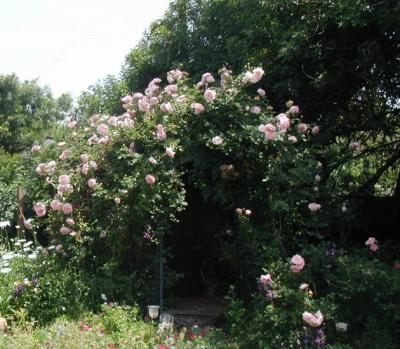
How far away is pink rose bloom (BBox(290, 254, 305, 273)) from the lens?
378 cm

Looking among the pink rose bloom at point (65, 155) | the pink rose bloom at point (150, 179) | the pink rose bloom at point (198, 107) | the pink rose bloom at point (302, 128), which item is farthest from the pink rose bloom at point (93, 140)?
the pink rose bloom at point (302, 128)

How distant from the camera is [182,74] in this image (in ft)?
18.3

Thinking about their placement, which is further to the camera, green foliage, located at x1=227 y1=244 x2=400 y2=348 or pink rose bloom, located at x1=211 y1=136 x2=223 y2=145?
pink rose bloom, located at x1=211 y1=136 x2=223 y2=145

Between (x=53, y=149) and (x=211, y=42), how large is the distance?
3039mm

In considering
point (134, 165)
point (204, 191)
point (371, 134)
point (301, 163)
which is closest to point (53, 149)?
point (134, 165)

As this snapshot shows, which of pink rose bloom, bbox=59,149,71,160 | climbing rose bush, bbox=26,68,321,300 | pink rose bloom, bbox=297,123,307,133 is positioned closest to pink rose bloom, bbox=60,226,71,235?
climbing rose bush, bbox=26,68,321,300

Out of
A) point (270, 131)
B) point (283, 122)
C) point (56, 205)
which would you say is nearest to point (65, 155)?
point (56, 205)

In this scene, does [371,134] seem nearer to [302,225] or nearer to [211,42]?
[302,225]

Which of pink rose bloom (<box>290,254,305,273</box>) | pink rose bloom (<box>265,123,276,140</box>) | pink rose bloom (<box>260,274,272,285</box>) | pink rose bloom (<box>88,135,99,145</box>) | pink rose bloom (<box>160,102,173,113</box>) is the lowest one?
pink rose bloom (<box>260,274,272,285</box>)

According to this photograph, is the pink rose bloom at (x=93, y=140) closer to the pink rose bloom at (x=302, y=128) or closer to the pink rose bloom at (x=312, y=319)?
the pink rose bloom at (x=302, y=128)

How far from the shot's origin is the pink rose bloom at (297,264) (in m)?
3.78

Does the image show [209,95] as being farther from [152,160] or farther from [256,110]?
[152,160]

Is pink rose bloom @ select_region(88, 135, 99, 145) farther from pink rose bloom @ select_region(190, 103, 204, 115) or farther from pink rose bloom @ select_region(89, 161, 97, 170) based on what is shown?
pink rose bloom @ select_region(190, 103, 204, 115)

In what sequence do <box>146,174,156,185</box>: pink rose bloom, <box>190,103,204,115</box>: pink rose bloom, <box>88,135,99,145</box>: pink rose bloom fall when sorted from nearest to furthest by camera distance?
<box>146,174,156,185</box>: pink rose bloom
<box>190,103,204,115</box>: pink rose bloom
<box>88,135,99,145</box>: pink rose bloom
